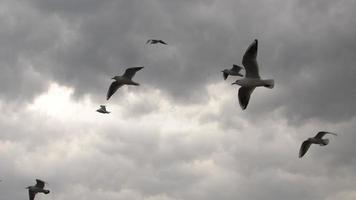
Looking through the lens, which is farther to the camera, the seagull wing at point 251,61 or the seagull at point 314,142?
the seagull at point 314,142

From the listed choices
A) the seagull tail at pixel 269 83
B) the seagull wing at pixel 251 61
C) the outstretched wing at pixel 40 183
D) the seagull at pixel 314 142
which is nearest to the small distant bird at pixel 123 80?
the outstretched wing at pixel 40 183

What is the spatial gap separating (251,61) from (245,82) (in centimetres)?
167

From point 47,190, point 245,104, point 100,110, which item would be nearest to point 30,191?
point 47,190

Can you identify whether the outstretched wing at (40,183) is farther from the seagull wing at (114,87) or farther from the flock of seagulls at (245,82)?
the seagull wing at (114,87)

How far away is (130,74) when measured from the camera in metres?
60.9

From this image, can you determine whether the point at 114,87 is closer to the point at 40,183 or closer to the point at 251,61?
the point at 40,183

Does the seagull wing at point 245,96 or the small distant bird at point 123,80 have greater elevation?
the small distant bird at point 123,80

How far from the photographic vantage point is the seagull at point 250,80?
41.1 metres

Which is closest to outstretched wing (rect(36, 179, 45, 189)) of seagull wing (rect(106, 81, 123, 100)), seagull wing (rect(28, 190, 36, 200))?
seagull wing (rect(28, 190, 36, 200))

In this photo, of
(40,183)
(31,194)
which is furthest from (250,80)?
(31,194)

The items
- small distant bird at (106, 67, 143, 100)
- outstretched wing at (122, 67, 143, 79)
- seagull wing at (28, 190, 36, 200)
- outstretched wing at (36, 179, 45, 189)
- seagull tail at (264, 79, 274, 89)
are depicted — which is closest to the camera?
seagull tail at (264, 79, 274, 89)

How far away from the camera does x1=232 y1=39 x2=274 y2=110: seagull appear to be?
4112 centimetres

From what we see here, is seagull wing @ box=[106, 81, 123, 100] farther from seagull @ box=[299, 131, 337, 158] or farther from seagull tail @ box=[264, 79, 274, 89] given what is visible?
seagull tail @ box=[264, 79, 274, 89]

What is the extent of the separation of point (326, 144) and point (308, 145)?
219 cm
